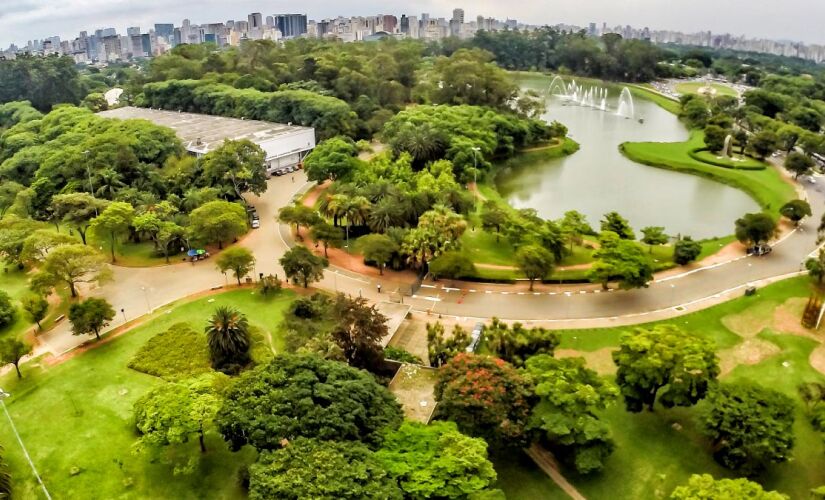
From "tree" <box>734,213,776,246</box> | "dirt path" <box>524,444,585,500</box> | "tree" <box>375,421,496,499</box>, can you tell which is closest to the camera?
"tree" <box>375,421,496,499</box>

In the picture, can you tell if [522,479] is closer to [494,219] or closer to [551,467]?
[551,467]

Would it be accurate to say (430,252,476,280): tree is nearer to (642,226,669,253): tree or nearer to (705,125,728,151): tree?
(642,226,669,253): tree

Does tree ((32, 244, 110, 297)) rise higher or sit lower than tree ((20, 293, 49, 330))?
higher

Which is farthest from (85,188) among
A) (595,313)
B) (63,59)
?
(63,59)

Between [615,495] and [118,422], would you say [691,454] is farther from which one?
[118,422]

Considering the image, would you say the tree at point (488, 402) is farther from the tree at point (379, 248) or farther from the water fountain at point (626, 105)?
the water fountain at point (626, 105)

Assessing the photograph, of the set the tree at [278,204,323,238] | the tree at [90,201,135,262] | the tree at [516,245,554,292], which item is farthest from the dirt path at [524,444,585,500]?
the tree at [90,201,135,262]

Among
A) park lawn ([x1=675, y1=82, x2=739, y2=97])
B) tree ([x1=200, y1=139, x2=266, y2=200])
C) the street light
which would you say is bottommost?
the street light
